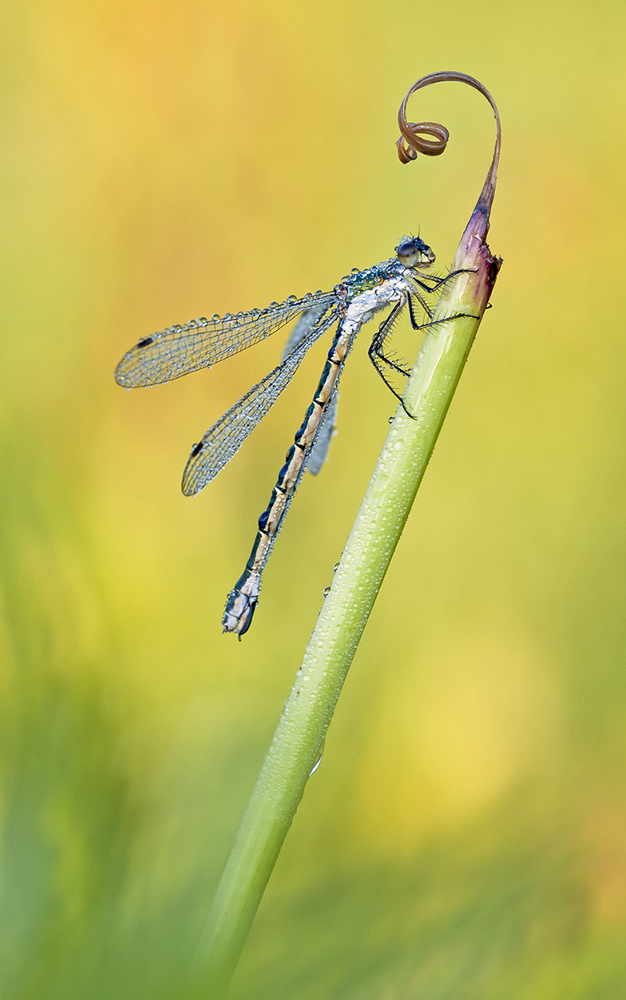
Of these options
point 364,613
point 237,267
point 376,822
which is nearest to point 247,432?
point 237,267

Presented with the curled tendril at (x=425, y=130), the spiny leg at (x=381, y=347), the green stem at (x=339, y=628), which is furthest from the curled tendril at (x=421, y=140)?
the spiny leg at (x=381, y=347)

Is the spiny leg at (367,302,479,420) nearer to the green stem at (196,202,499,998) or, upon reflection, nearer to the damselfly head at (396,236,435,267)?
the damselfly head at (396,236,435,267)

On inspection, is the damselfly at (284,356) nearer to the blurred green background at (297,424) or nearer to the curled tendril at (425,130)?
the blurred green background at (297,424)

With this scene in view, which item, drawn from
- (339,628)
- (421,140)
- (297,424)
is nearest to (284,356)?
(297,424)

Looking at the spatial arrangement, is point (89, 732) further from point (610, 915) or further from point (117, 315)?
point (117, 315)

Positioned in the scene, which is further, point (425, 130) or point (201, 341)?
point (201, 341)

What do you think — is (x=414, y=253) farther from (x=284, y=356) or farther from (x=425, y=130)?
(x=425, y=130)
